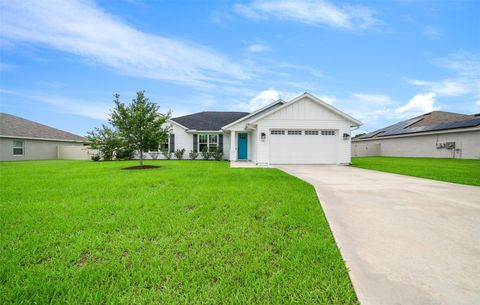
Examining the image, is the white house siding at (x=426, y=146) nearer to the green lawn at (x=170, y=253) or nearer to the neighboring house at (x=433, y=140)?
the neighboring house at (x=433, y=140)

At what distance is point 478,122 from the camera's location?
1689 centimetres

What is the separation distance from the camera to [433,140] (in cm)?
2042

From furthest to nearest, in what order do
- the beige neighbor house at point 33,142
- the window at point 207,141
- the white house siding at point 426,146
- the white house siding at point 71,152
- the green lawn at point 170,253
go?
the white house siding at point 71,152 < the window at point 207,141 < the beige neighbor house at point 33,142 < the white house siding at point 426,146 < the green lawn at point 170,253

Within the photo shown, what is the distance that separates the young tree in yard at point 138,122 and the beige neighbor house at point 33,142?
11.0 meters

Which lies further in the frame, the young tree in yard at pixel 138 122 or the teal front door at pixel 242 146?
the teal front door at pixel 242 146

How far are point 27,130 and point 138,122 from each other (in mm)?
17665

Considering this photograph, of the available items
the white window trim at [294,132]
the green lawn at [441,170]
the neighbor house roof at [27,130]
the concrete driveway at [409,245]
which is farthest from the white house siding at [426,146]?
the neighbor house roof at [27,130]

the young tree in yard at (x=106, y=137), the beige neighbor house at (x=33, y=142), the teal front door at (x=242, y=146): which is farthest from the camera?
the beige neighbor house at (x=33, y=142)

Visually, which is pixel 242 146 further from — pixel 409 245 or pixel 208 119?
pixel 409 245

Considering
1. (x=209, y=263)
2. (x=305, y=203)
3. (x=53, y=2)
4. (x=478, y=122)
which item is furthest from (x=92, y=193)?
(x=478, y=122)

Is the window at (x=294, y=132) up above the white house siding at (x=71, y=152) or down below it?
above

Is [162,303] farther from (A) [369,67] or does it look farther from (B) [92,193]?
(A) [369,67]

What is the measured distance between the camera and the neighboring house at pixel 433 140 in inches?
691

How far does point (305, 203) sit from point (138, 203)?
350 cm
